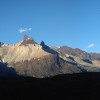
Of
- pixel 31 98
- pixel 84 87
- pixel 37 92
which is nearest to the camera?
pixel 31 98

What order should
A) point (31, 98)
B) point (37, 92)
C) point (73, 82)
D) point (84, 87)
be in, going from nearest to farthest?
point (31, 98) → point (37, 92) → point (84, 87) → point (73, 82)

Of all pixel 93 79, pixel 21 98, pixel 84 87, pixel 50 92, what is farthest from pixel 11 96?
pixel 93 79

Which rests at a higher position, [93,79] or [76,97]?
[93,79]

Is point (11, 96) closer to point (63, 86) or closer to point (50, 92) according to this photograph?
point (50, 92)

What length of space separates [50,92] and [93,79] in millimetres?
17115

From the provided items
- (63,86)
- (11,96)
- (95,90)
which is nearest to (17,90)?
(11,96)

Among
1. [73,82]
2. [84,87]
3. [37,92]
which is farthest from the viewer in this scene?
[73,82]

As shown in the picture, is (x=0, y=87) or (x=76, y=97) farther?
(x=0, y=87)

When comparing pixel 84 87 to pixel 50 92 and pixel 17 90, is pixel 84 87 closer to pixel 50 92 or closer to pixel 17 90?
pixel 50 92

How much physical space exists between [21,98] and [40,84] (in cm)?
1323

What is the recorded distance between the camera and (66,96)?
2388 inches

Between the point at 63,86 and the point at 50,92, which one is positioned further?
the point at 63,86

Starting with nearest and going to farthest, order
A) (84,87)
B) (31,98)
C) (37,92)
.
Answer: (31,98)
(37,92)
(84,87)

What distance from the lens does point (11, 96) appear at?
60500mm
